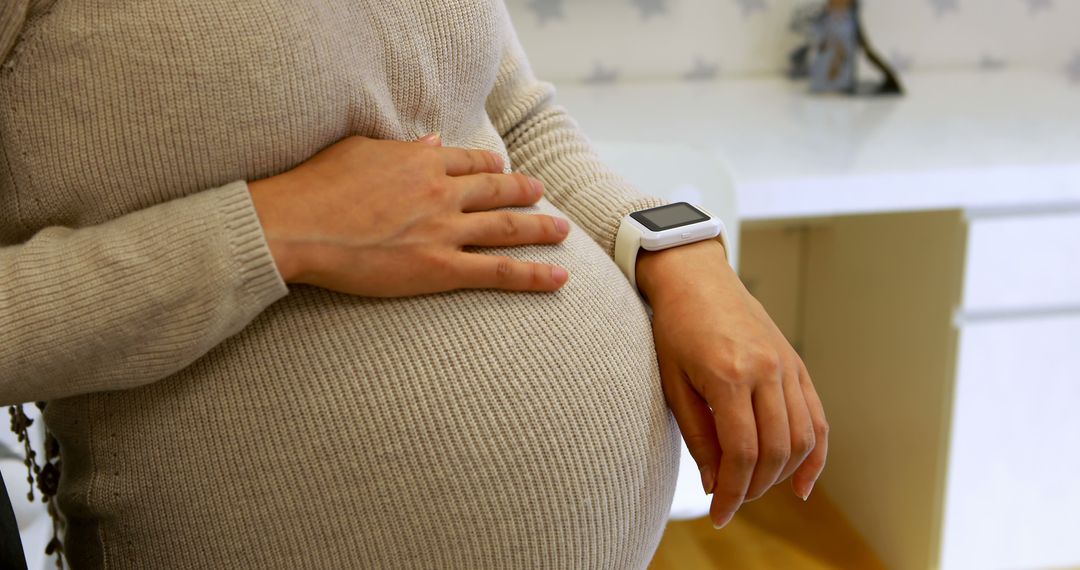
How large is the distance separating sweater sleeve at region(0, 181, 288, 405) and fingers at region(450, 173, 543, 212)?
15 cm

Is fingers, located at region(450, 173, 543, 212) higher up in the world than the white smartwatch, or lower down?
higher up

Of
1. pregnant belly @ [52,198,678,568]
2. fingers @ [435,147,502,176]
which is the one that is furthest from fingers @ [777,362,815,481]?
fingers @ [435,147,502,176]

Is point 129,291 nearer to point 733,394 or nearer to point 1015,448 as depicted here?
point 733,394

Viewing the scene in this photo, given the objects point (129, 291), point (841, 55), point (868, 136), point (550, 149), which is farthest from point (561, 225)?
point (841, 55)

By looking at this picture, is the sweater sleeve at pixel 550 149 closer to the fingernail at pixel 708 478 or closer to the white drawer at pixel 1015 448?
the fingernail at pixel 708 478

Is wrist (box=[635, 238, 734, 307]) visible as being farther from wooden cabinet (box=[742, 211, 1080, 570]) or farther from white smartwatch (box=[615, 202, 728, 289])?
wooden cabinet (box=[742, 211, 1080, 570])

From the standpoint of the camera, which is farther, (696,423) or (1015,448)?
(1015,448)

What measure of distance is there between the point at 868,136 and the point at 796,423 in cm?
89

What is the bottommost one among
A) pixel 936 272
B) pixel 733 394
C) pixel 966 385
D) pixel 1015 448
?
pixel 1015 448

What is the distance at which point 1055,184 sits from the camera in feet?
4.33

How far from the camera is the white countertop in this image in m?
1.28

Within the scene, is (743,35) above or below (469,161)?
below

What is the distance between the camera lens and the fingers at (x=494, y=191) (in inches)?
25.9

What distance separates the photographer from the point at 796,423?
68cm
